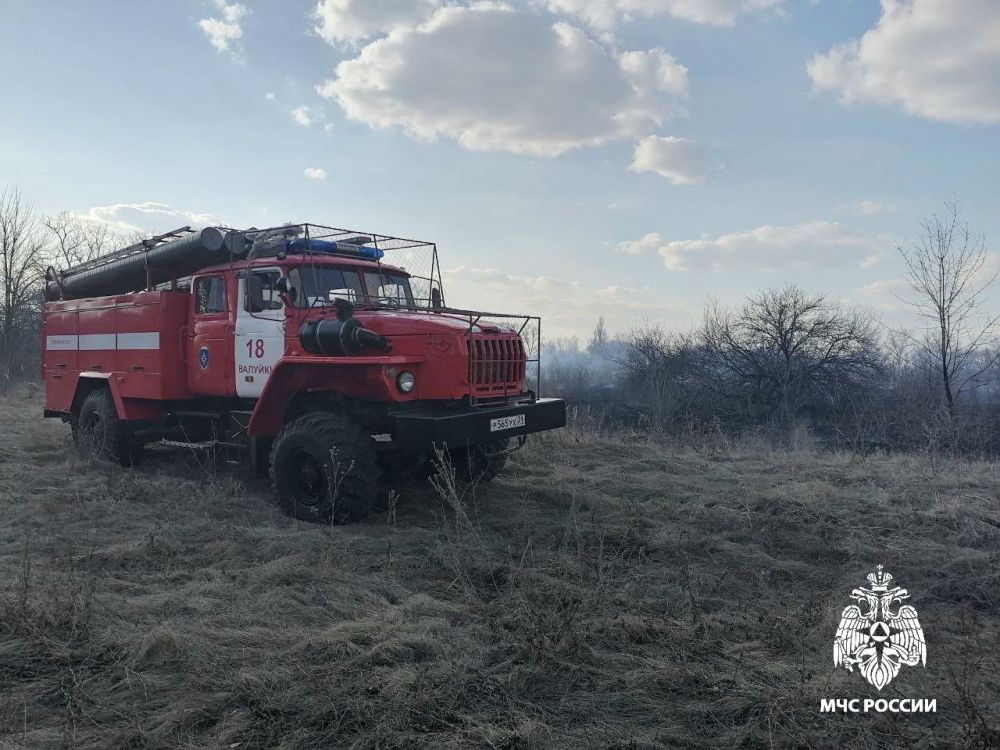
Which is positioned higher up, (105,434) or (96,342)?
(96,342)

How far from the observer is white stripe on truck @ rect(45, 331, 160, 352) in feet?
27.0

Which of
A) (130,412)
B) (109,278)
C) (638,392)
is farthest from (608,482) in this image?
(638,392)

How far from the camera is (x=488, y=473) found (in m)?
7.57

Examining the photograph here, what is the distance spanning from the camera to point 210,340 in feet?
25.4

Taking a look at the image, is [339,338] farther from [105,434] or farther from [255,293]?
[105,434]

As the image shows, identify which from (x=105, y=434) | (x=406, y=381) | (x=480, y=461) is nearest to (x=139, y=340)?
(x=105, y=434)

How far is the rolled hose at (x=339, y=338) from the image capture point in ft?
19.8

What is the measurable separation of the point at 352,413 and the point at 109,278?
208 inches

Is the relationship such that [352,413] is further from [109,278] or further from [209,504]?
[109,278]

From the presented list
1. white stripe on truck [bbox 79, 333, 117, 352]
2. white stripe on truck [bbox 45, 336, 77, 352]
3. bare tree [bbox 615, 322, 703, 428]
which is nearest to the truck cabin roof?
white stripe on truck [bbox 79, 333, 117, 352]

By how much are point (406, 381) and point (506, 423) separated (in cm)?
99

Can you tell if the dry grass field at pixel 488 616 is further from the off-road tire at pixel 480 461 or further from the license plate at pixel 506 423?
the license plate at pixel 506 423

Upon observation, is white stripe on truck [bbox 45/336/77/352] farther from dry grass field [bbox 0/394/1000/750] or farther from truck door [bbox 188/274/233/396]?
dry grass field [bbox 0/394/1000/750]

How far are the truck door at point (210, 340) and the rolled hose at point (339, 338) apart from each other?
163cm
